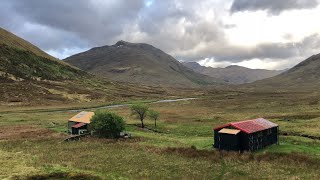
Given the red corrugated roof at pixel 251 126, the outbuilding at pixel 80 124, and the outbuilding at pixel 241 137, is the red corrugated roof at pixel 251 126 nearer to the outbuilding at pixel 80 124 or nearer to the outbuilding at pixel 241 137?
the outbuilding at pixel 241 137

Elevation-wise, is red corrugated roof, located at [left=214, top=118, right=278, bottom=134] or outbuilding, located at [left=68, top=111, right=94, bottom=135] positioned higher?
red corrugated roof, located at [left=214, top=118, right=278, bottom=134]

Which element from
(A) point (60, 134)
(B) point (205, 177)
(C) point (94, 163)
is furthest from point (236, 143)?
(A) point (60, 134)

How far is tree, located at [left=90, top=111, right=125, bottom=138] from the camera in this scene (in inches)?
2876

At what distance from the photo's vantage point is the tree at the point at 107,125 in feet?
240

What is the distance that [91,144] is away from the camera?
64938 mm

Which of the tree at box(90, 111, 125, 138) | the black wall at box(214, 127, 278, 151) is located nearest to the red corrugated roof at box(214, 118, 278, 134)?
the black wall at box(214, 127, 278, 151)

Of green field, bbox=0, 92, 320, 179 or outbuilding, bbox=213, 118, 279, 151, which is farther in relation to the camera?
outbuilding, bbox=213, 118, 279, 151

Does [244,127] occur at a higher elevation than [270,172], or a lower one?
higher

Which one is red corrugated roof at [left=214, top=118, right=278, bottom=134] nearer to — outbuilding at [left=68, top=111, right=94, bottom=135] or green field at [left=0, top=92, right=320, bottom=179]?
green field at [left=0, top=92, right=320, bottom=179]

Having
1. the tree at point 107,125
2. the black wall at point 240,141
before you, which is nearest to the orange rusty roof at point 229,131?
the black wall at point 240,141

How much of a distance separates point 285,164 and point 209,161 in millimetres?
9603

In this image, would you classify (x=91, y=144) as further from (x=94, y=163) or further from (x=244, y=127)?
(x=244, y=127)

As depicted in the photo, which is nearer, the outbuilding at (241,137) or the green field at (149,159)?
the green field at (149,159)

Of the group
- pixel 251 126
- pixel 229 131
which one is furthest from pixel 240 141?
pixel 251 126
